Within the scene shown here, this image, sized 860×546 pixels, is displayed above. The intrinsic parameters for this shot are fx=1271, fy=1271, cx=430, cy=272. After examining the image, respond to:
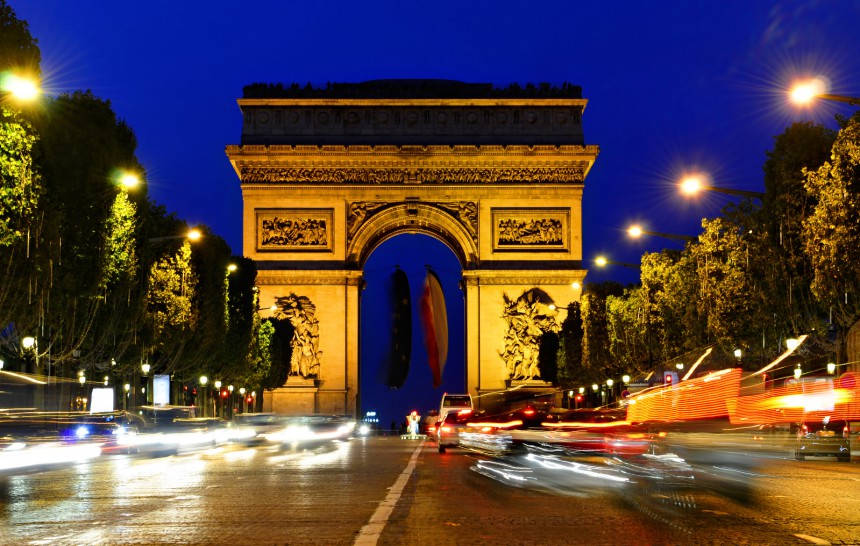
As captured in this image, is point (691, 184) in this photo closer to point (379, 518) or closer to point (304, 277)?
point (379, 518)

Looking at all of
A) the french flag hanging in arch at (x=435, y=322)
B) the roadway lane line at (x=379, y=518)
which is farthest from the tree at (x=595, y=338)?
the roadway lane line at (x=379, y=518)

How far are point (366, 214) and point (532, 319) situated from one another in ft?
37.7

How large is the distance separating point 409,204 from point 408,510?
6004 cm

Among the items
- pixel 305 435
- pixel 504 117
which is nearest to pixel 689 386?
pixel 305 435

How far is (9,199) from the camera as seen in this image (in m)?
31.5

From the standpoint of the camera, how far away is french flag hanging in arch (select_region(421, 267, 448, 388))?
95938 mm

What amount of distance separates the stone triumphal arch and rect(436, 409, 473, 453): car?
37986 mm

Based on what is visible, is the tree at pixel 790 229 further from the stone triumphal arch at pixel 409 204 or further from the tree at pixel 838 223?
the stone triumphal arch at pixel 409 204

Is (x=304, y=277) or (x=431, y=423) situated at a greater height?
(x=304, y=277)

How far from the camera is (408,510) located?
47.9 feet

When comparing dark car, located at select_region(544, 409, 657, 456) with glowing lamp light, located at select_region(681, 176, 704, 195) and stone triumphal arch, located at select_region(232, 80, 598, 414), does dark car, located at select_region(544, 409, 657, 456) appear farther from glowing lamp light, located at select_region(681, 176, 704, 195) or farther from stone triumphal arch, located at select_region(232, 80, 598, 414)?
stone triumphal arch, located at select_region(232, 80, 598, 414)

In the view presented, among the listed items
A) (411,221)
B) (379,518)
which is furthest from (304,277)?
(379,518)

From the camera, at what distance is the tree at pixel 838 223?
30328mm

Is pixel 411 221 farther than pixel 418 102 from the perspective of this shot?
Yes
